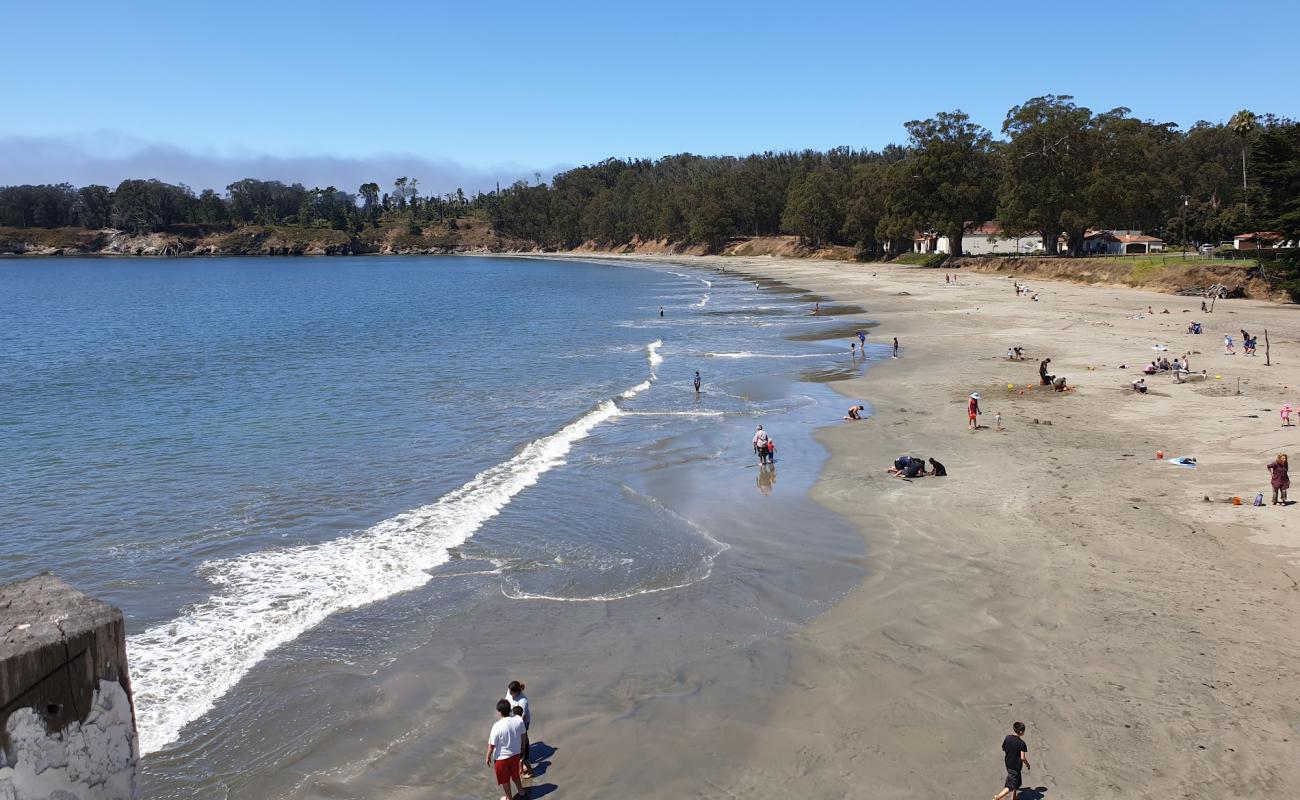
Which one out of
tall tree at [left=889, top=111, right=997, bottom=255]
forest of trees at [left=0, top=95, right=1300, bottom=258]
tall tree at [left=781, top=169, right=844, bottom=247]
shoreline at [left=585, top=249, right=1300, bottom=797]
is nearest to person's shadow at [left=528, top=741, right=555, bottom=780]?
shoreline at [left=585, top=249, right=1300, bottom=797]

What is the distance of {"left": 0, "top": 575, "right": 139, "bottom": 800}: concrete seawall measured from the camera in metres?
3.46

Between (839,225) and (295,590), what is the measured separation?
142 metres

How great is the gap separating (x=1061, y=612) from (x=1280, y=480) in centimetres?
773

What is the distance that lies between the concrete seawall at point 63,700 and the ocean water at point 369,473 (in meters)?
9.65

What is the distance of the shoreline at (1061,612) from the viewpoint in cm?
1111

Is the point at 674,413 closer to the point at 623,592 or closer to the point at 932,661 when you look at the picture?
the point at 623,592

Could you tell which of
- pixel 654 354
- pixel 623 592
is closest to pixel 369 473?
pixel 623 592

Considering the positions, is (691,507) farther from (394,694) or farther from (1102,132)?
(1102,132)

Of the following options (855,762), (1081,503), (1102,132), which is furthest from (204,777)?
(1102,132)

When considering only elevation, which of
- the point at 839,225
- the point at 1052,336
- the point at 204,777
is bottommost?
the point at 204,777

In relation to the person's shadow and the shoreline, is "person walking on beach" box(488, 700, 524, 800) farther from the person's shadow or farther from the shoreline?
the shoreline

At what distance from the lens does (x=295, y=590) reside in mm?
17328

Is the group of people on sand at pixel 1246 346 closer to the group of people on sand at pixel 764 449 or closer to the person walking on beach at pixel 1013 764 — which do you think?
the group of people on sand at pixel 764 449

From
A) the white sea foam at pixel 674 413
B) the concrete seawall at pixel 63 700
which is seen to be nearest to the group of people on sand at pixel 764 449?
the white sea foam at pixel 674 413
